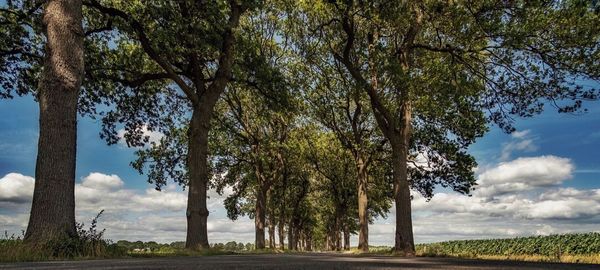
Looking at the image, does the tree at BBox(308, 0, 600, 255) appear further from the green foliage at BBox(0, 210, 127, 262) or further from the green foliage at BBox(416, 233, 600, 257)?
the green foliage at BBox(0, 210, 127, 262)

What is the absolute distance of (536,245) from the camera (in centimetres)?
4191

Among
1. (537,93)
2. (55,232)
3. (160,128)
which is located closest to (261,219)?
(160,128)

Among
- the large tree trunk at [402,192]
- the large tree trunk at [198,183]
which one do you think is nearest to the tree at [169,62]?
the large tree trunk at [198,183]

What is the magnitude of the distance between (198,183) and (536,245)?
35.8 metres

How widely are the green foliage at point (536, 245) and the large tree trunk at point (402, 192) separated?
2.67ft

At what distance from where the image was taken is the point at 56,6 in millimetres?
12953

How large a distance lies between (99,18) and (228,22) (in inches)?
252

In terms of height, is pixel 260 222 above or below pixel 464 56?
below

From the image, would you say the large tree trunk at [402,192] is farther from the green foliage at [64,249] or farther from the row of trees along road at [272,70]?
the green foliage at [64,249]

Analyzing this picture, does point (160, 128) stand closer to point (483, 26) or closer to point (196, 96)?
point (196, 96)

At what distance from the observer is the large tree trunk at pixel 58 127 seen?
38.2 ft

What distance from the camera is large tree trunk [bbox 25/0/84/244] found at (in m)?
11.6

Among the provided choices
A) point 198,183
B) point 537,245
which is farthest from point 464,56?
point 537,245

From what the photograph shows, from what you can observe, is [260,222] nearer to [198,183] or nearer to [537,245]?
[198,183]
